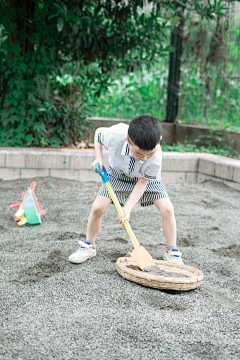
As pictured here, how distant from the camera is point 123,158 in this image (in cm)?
199

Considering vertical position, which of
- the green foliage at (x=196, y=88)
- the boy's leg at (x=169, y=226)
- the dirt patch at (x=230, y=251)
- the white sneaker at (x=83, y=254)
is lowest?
the dirt patch at (x=230, y=251)

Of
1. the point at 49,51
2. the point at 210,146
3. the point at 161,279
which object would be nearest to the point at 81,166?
the point at 49,51

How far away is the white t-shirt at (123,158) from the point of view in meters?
1.94

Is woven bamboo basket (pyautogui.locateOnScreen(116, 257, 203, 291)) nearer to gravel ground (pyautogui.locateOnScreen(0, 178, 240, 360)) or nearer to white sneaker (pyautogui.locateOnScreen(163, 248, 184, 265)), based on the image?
gravel ground (pyautogui.locateOnScreen(0, 178, 240, 360))

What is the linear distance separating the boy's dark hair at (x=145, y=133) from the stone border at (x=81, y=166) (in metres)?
2.46

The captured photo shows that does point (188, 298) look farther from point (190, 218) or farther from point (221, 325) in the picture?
point (190, 218)

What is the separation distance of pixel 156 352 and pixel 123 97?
5585mm

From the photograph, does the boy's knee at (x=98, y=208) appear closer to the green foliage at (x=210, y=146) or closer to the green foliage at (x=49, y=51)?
the green foliage at (x=49, y=51)

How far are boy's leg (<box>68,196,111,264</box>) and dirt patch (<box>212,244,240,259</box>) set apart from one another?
0.77 m

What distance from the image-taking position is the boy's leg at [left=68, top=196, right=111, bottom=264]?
6.71ft

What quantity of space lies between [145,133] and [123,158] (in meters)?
0.34

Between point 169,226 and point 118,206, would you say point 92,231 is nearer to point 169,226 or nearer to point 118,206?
point 118,206

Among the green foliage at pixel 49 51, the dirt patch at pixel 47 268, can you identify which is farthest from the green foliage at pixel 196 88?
the dirt patch at pixel 47 268

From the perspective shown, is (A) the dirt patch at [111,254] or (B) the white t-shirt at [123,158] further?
(A) the dirt patch at [111,254]
